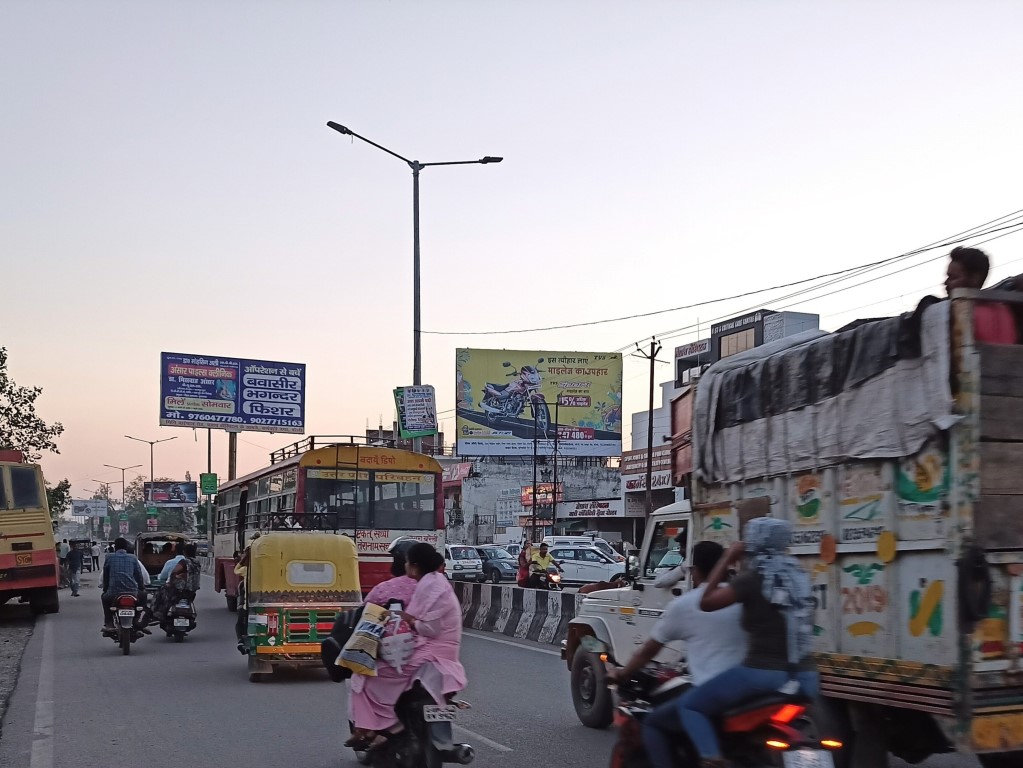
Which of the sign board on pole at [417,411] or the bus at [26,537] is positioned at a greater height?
the sign board on pole at [417,411]

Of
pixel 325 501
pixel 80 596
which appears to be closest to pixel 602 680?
pixel 325 501

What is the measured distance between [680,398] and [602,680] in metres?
2.57

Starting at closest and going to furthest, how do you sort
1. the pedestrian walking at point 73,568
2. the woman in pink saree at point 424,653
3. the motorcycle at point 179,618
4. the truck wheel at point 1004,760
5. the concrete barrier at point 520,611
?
the woman in pink saree at point 424,653, the truck wheel at point 1004,760, the concrete barrier at point 520,611, the motorcycle at point 179,618, the pedestrian walking at point 73,568

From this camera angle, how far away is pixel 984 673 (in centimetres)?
583

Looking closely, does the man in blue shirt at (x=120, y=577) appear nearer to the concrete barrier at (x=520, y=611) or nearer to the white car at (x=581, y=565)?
the concrete barrier at (x=520, y=611)

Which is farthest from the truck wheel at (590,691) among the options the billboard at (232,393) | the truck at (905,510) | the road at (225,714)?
the billboard at (232,393)

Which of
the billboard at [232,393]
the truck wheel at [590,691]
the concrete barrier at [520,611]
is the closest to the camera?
the truck wheel at [590,691]

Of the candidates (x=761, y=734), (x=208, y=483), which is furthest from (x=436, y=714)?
(x=208, y=483)

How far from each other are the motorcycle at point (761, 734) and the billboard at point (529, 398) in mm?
46094

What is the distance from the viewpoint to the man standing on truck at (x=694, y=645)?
16.9 feet

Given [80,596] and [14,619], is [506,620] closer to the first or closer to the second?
[14,619]

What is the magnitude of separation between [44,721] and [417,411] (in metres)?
18.4

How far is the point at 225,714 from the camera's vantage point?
10.6 meters

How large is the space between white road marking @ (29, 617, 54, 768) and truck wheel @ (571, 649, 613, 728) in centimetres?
440
